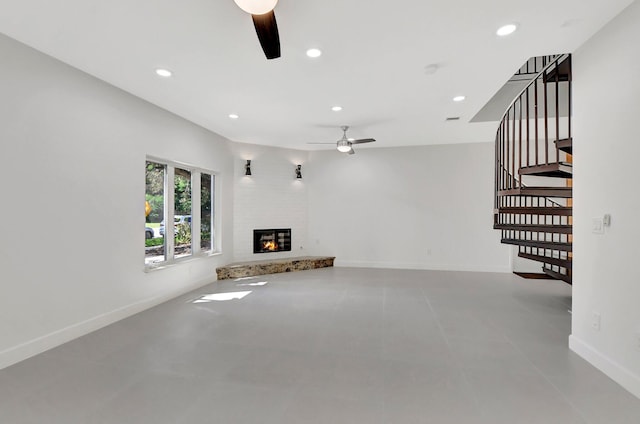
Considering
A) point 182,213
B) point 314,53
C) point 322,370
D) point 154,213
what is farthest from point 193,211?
point 322,370

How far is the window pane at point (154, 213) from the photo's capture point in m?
A: 4.16

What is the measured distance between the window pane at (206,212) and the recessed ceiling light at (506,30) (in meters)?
4.94

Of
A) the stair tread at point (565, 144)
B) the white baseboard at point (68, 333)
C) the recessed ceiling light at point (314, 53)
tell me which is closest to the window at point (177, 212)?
the white baseboard at point (68, 333)

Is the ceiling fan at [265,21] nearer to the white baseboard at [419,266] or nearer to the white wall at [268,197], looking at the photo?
the white wall at [268,197]

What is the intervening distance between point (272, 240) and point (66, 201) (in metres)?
4.15

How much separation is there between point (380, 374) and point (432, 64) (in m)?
3.04

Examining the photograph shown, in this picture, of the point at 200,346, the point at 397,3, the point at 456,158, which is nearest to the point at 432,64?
the point at 397,3

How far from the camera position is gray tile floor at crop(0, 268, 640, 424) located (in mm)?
1852

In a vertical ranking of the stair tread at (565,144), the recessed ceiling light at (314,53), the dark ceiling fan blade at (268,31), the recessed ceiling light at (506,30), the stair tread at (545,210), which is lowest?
the stair tread at (545,210)

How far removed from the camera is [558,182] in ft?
20.6

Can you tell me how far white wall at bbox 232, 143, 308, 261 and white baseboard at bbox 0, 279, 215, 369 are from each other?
244cm

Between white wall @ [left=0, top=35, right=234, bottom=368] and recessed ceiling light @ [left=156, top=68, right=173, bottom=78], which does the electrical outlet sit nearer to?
recessed ceiling light @ [left=156, top=68, right=173, bottom=78]

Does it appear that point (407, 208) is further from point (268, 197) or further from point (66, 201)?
point (66, 201)

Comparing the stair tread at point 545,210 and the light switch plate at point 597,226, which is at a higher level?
the stair tread at point 545,210
